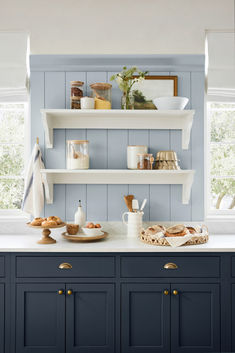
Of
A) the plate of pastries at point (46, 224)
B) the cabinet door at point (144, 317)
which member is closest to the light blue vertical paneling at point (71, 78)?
the plate of pastries at point (46, 224)

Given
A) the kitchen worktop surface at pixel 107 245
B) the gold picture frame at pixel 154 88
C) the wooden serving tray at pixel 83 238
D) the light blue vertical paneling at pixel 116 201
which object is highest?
the gold picture frame at pixel 154 88

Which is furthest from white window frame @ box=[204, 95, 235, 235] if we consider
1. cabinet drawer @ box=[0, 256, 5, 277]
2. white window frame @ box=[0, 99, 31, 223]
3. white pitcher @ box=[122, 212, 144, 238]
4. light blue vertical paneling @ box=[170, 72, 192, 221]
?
cabinet drawer @ box=[0, 256, 5, 277]

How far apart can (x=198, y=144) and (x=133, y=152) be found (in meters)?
0.56

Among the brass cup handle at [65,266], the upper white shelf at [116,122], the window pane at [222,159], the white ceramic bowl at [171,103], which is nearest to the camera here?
the brass cup handle at [65,266]

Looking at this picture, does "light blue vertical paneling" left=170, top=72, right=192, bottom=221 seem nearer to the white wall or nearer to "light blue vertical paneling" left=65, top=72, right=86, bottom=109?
the white wall

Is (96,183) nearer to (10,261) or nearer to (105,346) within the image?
(10,261)

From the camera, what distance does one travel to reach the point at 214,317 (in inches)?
80.8

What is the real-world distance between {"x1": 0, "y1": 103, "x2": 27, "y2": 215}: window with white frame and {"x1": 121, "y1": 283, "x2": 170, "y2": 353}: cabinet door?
4.09ft

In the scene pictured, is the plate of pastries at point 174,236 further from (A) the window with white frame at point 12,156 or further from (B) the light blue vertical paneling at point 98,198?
(A) the window with white frame at point 12,156

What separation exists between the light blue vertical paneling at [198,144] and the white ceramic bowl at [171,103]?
0.79ft

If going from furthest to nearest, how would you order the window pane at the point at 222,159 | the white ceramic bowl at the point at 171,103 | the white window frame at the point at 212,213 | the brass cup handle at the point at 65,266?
the window pane at the point at 222,159 < the white window frame at the point at 212,213 < the white ceramic bowl at the point at 171,103 < the brass cup handle at the point at 65,266

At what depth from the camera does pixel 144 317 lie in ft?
6.74

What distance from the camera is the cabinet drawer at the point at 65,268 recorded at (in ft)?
6.72

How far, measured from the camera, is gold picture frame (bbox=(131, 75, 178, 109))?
2508 millimetres
